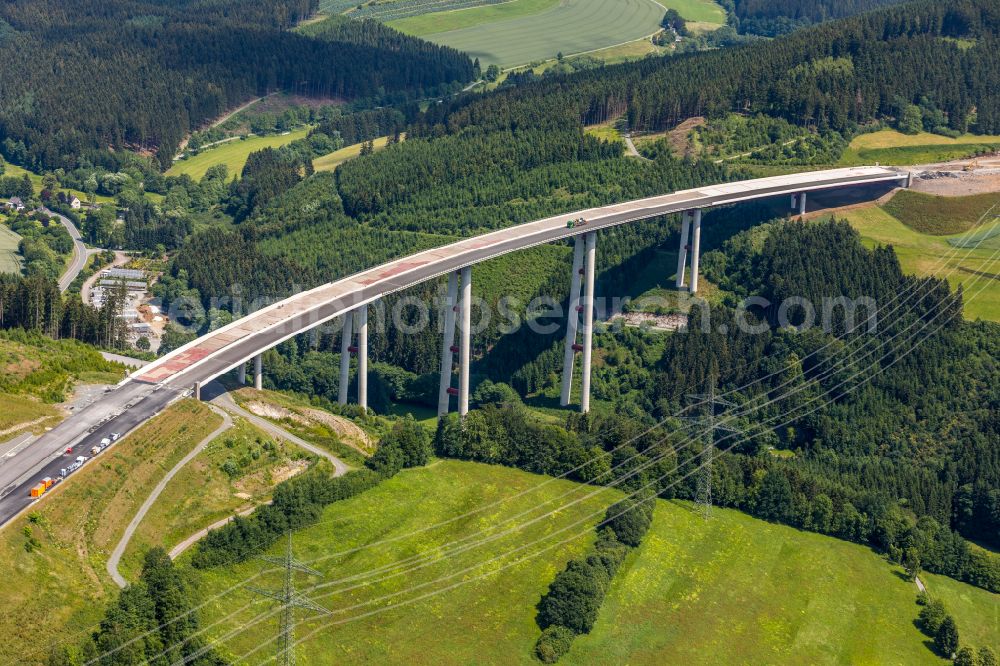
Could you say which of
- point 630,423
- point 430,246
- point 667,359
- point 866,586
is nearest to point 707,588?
point 866,586

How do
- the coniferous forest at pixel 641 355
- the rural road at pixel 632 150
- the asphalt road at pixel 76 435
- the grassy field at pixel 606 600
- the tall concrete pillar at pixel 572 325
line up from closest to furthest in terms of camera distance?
the asphalt road at pixel 76 435, the grassy field at pixel 606 600, the coniferous forest at pixel 641 355, the tall concrete pillar at pixel 572 325, the rural road at pixel 632 150

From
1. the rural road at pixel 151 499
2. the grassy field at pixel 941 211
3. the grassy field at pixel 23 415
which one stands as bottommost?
the rural road at pixel 151 499

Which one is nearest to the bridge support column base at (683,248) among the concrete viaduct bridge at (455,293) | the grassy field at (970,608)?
the concrete viaduct bridge at (455,293)

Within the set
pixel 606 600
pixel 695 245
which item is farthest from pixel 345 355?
pixel 695 245

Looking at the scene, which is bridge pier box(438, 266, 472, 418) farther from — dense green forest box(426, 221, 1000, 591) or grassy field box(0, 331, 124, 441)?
grassy field box(0, 331, 124, 441)

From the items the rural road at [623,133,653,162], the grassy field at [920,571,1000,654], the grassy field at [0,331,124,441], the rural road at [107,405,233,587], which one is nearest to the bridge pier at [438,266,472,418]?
the rural road at [107,405,233,587]

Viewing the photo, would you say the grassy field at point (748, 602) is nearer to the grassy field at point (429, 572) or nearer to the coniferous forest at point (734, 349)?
the coniferous forest at point (734, 349)
